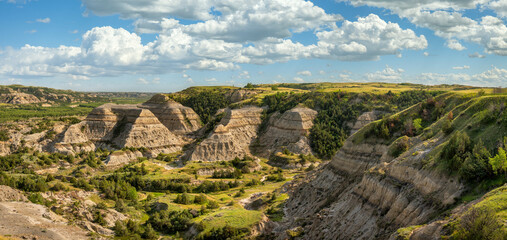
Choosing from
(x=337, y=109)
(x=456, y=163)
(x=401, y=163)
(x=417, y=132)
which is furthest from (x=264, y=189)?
(x=337, y=109)

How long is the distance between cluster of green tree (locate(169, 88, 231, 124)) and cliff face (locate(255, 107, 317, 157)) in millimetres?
33875

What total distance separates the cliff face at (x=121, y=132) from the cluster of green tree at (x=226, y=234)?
63.7 m

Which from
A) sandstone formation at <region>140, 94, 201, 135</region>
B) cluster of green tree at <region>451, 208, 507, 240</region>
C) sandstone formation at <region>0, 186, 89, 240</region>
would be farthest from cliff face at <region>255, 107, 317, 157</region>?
cluster of green tree at <region>451, 208, 507, 240</region>

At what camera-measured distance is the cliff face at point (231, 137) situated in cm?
9075

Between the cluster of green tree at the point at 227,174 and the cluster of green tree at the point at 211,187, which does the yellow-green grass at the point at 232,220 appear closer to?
the cluster of green tree at the point at 211,187

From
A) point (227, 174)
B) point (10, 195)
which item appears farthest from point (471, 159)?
point (227, 174)

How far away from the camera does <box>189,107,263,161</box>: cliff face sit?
3573 inches

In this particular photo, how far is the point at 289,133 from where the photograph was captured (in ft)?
335

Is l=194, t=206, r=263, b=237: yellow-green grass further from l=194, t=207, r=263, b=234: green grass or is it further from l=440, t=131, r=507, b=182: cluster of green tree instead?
l=440, t=131, r=507, b=182: cluster of green tree

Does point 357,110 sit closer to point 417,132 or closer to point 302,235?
→ point 417,132

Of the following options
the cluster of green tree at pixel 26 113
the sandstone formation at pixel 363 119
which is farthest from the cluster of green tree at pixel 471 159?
the cluster of green tree at pixel 26 113

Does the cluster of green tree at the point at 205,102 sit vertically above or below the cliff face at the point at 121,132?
above

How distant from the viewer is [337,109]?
359ft

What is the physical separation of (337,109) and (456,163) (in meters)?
86.7
